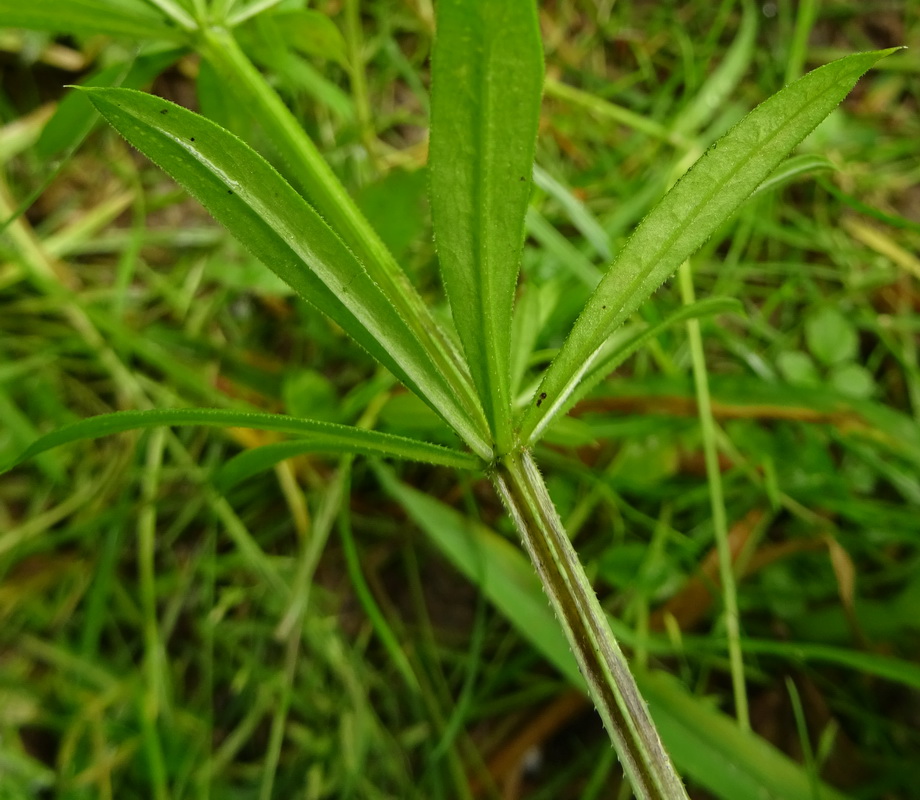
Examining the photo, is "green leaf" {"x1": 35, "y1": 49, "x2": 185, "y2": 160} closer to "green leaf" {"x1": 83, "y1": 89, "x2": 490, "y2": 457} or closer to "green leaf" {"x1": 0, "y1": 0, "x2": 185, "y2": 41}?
"green leaf" {"x1": 0, "y1": 0, "x2": 185, "y2": 41}

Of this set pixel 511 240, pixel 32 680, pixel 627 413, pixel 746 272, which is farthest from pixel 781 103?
pixel 32 680

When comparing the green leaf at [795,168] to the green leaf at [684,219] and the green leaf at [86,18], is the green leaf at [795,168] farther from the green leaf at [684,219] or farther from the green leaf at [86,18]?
the green leaf at [86,18]

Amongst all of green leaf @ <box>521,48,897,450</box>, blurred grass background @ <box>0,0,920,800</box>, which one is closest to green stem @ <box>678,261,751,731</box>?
blurred grass background @ <box>0,0,920,800</box>

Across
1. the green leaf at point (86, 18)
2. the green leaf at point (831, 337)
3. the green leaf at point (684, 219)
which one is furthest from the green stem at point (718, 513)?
the green leaf at point (86, 18)

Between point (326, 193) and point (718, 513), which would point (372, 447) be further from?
point (718, 513)

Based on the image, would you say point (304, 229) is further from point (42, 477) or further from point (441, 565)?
point (42, 477)

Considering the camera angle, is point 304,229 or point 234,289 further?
point 234,289

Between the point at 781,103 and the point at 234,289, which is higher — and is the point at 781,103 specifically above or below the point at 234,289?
above
